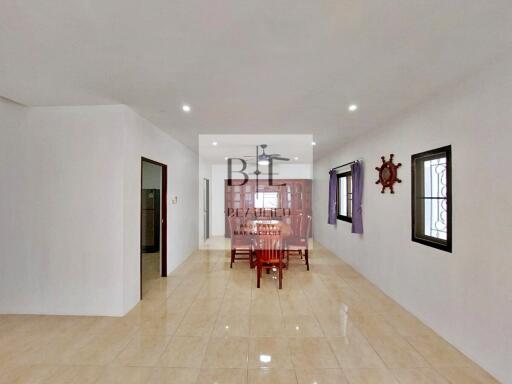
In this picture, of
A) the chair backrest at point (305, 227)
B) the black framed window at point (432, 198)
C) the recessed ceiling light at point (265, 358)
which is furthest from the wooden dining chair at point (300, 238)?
the recessed ceiling light at point (265, 358)

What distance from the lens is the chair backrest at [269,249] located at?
3852 millimetres

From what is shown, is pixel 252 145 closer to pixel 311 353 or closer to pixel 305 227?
pixel 305 227

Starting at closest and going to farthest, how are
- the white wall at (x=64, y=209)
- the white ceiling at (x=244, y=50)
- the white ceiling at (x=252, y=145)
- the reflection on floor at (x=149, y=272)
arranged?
1. the white ceiling at (x=244, y=50)
2. the white wall at (x=64, y=209)
3. the reflection on floor at (x=149, y=272)
4. the white ceiling at (x=252, y=145)

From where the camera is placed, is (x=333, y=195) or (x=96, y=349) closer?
(x=96, y=349)

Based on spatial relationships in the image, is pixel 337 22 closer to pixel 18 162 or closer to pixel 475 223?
pixel 475 223

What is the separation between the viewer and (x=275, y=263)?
393 cm

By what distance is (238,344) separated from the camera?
236 cm

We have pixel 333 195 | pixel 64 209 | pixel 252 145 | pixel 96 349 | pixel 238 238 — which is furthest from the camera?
pixel 333 195

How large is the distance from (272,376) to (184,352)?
0.78 m

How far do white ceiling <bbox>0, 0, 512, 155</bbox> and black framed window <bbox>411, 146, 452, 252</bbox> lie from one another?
A: 649mm

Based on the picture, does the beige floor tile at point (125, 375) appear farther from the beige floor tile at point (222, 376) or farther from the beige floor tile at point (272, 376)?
the beige floor tile at point (272, 376)

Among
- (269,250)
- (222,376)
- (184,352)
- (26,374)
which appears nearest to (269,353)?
(222,376)

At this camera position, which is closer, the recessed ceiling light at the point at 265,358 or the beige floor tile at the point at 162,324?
the recessed ceiling light at the point at 265,358

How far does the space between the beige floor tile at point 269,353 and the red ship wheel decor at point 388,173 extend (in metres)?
2.31
